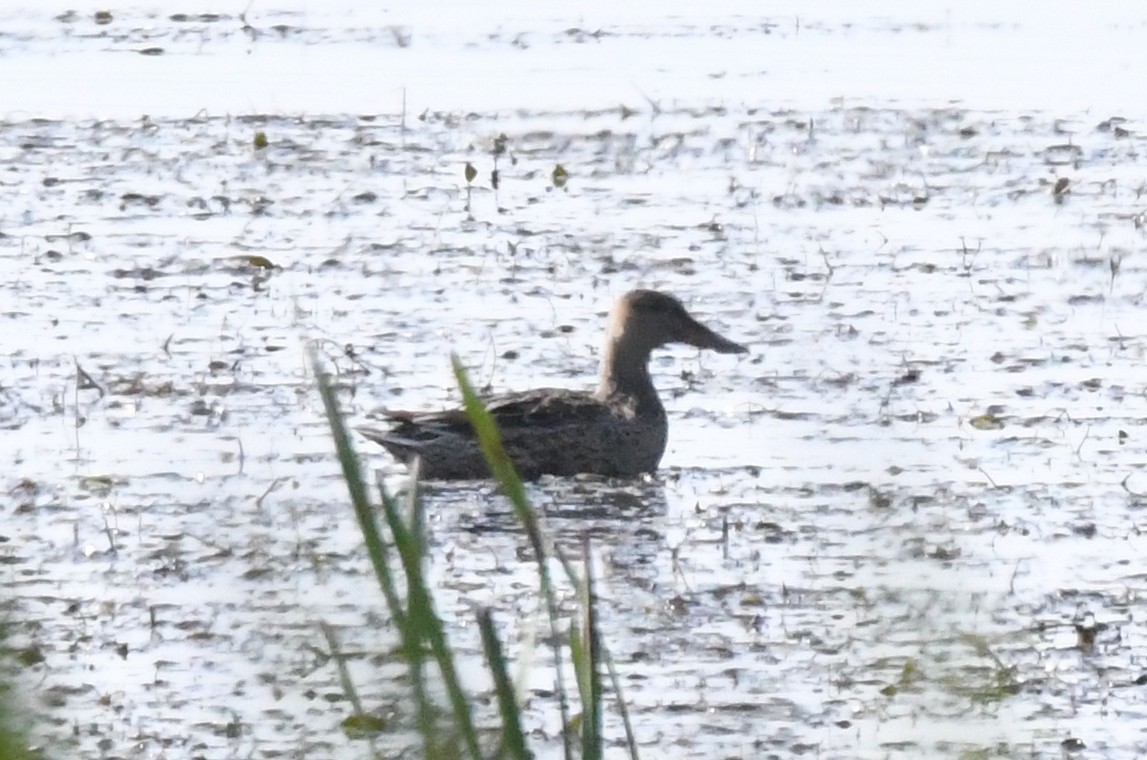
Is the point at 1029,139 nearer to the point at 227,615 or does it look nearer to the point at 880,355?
the point at 880,355

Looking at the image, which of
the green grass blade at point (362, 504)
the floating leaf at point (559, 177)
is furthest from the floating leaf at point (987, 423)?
the green grass blade at point (362, 504)

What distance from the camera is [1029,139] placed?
47.2ft

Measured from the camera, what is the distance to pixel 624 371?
891 centimetres

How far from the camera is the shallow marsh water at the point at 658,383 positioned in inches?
176

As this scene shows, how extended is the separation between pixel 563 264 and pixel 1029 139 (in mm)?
4042

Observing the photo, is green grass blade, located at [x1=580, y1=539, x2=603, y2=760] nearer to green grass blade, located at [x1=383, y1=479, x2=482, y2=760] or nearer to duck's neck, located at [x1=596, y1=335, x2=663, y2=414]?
green grass blade, located at [x1=383, y1=479, x2=482, y2=760]

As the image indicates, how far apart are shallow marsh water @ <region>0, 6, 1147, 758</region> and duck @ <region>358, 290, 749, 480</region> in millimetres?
101

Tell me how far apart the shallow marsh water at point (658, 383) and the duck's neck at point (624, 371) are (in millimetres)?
212

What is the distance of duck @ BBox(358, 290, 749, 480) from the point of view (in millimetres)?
8117

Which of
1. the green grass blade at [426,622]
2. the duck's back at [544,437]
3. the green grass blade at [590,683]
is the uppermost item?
the green grass blade at [426,622]

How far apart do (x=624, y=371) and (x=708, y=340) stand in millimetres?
350

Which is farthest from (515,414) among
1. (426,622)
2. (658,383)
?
(426,622)

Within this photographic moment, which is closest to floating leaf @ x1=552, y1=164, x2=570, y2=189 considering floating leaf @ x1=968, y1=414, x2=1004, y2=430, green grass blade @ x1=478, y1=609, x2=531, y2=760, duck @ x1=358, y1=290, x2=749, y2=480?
duck @ x1=358, y1=290, x2=749, y2=480

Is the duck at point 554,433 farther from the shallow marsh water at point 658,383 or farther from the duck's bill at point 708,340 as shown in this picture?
the duck's bill at point 708,340
